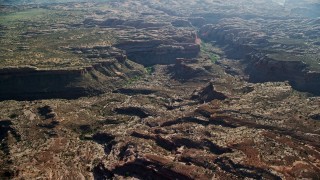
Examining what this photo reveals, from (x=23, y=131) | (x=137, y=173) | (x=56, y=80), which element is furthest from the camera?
(x=56, y=80)

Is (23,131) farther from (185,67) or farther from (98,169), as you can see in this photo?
(185,67)

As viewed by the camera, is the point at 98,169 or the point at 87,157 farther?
the point at 87,157

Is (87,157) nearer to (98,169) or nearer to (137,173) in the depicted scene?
(98,169)

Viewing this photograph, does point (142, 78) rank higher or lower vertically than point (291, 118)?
lower

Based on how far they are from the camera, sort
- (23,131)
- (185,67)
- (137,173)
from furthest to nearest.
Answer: (185,67), (23,131), (137,173)

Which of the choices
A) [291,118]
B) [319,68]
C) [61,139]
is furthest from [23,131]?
[319,68]

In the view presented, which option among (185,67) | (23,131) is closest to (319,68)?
(185,67)
